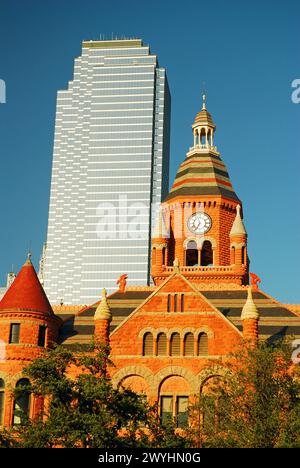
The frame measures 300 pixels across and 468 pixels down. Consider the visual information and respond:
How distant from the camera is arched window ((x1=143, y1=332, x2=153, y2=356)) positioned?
5762 centimetres

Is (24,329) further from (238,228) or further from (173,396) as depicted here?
(238,228)

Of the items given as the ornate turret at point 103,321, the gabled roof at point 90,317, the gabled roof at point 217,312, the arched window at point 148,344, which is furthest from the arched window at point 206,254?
the ornate turret at point 103,321

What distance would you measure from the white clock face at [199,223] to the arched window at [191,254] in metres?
1.10

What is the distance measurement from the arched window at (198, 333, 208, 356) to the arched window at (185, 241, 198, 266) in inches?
689

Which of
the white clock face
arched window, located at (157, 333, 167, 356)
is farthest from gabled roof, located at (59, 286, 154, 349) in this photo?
the white clock face

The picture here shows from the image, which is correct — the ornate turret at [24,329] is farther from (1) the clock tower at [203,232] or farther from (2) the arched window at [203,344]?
(1) the clock tower at [203,232]

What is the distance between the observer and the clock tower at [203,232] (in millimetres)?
71188

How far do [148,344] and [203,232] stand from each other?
18263 mm

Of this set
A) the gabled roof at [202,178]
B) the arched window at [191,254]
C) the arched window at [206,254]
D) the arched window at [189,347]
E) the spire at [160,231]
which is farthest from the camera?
the gabled roof at [202,178]

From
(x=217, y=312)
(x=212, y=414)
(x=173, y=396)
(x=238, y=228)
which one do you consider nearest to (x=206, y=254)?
(x=238, y=228)

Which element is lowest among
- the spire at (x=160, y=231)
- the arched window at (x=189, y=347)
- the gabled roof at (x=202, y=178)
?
the arched window at (x=189, y=347)

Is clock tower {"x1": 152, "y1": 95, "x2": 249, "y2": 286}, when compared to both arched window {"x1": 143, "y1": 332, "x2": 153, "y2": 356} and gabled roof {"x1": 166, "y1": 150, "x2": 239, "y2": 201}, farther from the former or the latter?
arched window {"x1": 143, "y1": 332, "x2": 153, "y2": 356}

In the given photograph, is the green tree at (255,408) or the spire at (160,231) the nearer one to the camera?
the green tree at (255,408)

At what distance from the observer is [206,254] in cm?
7575
